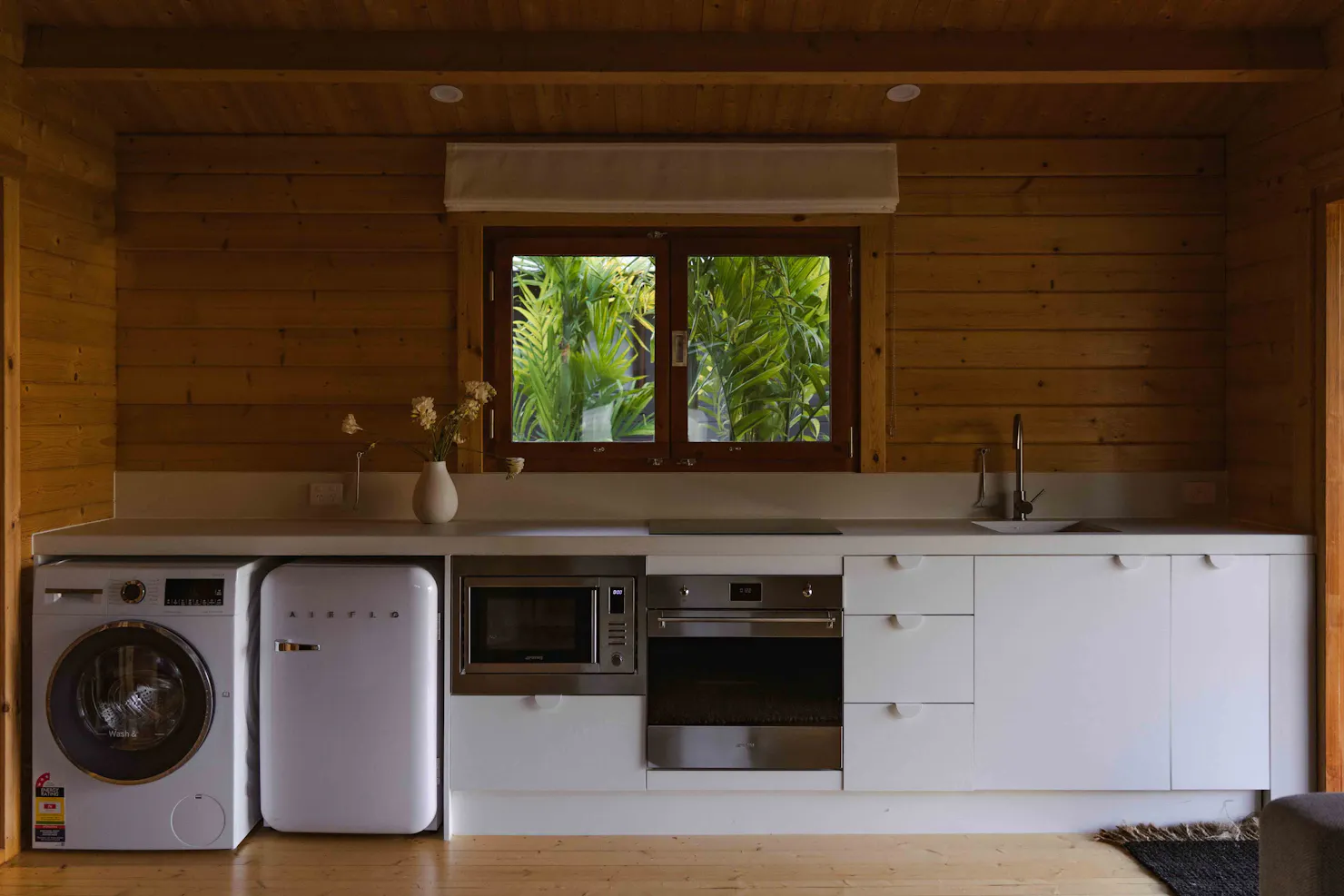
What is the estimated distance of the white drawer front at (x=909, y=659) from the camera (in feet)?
9.33

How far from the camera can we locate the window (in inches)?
134

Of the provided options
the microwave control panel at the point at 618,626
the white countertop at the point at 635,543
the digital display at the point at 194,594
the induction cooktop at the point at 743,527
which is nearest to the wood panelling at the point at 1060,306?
the induction cooktop at the point at 743,527

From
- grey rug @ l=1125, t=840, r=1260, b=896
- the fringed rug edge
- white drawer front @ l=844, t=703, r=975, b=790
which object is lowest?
grey rug @ l=1125, t=840, r=1260, b=896

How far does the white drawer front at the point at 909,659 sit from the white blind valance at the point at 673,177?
4.76ft

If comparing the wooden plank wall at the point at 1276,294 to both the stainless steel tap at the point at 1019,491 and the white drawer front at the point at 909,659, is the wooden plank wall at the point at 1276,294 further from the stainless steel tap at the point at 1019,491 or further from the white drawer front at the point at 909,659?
the white drawer front at the point at 909,659

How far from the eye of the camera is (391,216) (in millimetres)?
3381

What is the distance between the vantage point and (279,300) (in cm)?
338

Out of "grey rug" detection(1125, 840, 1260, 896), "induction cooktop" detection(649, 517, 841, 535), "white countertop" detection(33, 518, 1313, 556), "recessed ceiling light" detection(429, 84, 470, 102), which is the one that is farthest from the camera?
"recessed ceiling light" detection(429, 84, 470, 102)

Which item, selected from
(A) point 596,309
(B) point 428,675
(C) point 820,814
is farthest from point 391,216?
(C) point 820,814

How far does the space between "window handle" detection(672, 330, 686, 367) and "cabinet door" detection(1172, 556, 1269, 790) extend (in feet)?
5.66

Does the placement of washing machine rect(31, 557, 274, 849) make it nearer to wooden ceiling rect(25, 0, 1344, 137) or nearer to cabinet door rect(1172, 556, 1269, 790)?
wooden ceiling rect(25, 0, 1344, 137)

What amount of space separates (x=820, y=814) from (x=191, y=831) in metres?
1.86

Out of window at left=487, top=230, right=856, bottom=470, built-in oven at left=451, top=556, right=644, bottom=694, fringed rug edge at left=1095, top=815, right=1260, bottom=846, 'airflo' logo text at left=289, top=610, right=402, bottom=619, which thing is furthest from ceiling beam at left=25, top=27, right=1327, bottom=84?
fringed rug edge at left=1095, top=815, right=1260, bottom=846

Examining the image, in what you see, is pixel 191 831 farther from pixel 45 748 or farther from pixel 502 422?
pixel 502 422
